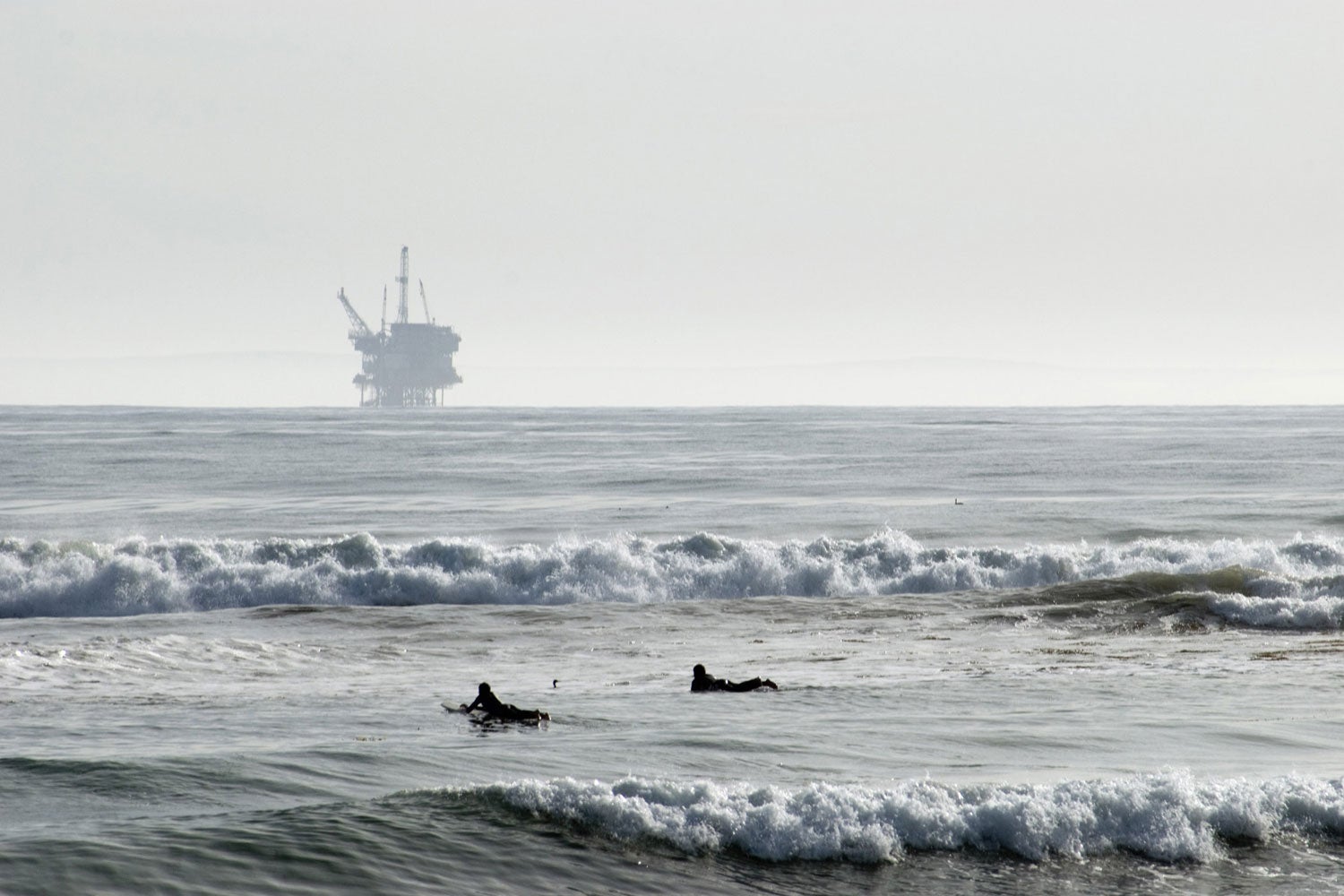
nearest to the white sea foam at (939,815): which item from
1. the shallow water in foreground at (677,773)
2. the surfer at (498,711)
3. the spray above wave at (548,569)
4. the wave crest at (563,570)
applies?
the shallow water in foreground at (677,773)

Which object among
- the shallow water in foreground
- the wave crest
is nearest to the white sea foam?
the shallow water in foreground

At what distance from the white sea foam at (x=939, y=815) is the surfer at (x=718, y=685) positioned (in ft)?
18.5

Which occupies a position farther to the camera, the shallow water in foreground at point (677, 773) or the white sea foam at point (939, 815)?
the white sea foam at point (939, 815)

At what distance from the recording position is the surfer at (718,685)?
15492mm

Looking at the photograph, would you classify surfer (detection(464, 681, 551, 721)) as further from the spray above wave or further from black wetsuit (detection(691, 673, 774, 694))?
the spray above wave

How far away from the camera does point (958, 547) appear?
32719 millimetres

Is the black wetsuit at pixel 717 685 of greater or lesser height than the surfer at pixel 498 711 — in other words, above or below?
below

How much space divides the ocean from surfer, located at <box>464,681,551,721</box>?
490mm

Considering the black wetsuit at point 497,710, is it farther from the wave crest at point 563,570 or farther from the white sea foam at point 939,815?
the wave crest at point 563,570

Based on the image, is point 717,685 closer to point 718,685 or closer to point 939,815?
point 718,685

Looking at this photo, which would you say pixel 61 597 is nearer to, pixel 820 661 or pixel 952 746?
pixel 820 661

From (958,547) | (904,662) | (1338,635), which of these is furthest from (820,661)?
(958,547)

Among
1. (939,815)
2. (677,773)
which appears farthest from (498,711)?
(939,815)

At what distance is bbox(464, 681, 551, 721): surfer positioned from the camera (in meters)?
13.4
